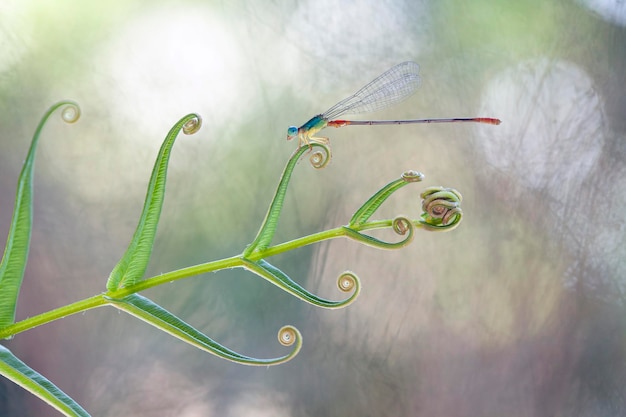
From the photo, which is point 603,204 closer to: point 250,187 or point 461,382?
point 461,382

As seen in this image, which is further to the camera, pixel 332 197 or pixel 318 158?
pixel 332 197

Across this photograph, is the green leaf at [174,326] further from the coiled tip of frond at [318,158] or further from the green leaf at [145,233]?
the coiled tip of frond at [318,158]

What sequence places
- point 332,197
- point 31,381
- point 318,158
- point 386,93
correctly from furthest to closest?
point 332,197
point 386,93
point 318,158
point 31,381

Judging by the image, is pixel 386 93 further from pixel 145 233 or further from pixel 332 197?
pixel 145 233

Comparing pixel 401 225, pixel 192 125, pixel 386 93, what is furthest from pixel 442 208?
pixel 386 93

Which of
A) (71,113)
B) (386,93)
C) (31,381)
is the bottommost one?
(31,381)

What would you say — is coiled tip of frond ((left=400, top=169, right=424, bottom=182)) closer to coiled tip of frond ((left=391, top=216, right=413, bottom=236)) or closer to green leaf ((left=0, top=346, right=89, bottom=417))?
coiled tip of frond ((left=391, top=216, right=413, bottom=236))

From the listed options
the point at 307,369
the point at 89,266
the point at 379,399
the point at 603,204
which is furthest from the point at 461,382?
the point at 89,266

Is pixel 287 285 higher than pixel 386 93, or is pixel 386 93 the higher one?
pixel 386 93
